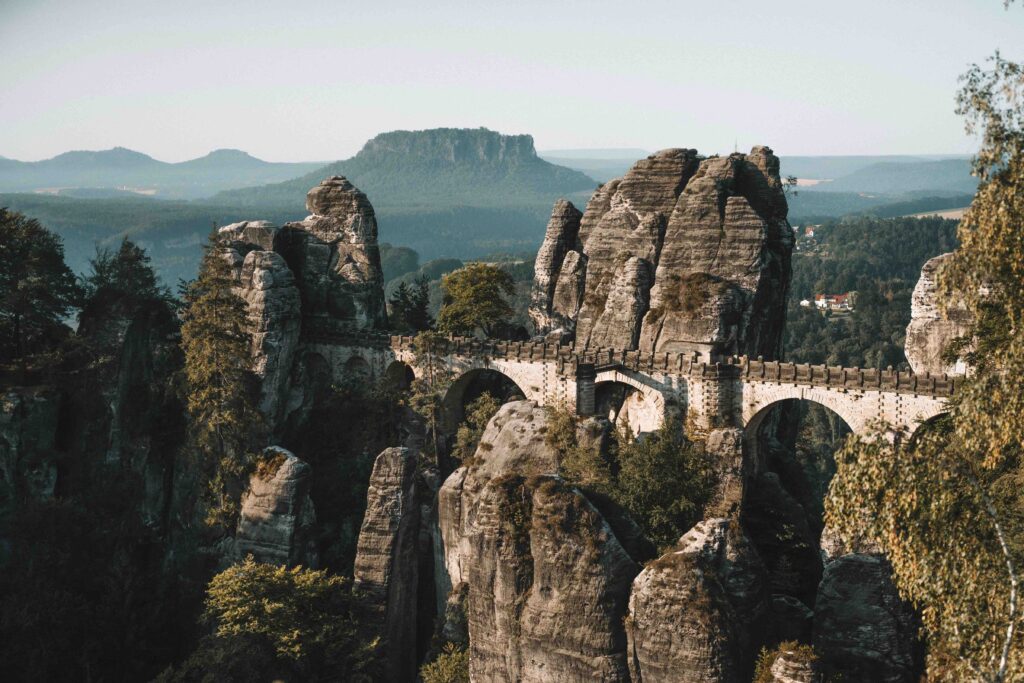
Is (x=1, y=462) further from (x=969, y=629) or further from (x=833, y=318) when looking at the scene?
(x=833, y=318)

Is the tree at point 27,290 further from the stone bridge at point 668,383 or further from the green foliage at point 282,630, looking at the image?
the green foliage at point 282,630

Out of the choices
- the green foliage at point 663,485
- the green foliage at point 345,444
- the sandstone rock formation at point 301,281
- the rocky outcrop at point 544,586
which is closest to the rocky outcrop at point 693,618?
the rocky outcrop at point 544,586

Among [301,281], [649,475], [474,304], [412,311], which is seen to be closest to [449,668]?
[649,475]

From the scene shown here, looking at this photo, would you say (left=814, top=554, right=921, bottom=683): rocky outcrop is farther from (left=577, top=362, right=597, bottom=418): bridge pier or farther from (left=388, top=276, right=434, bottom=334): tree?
(left=388, top=276, right=434, bottom=334): tree

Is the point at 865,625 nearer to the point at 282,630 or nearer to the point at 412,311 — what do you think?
the point at 282,630

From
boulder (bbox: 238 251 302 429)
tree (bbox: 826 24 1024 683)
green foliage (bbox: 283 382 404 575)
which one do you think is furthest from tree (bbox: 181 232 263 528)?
tree (bbox: 826 24 1024 683)

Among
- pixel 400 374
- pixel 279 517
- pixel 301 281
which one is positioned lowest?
pixel 279 517
